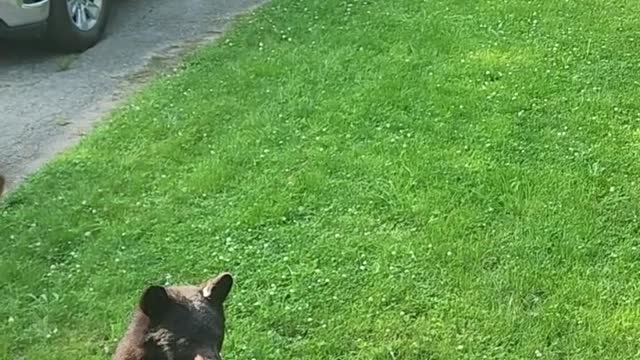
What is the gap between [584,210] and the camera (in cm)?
659

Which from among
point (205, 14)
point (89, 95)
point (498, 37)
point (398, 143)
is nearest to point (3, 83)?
point (89, 95)

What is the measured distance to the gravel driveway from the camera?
761 cm

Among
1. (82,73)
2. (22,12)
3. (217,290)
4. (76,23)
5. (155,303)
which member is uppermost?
(155,303)

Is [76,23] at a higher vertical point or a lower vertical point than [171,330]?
lower

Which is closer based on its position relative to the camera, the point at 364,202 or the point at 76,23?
the point at 364,202

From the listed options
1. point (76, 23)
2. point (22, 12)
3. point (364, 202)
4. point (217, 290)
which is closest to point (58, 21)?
point (76, 23)

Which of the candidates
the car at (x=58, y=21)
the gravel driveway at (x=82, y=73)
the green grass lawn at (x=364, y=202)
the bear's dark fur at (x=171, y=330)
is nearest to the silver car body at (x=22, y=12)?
the car at (x=58, y=21)

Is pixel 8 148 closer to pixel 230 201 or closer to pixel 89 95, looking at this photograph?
pixel 89 95

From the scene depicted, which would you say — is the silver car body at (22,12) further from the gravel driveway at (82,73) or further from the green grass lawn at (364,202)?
the green grass lawn at (364,202)

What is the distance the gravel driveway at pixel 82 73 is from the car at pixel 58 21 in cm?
11

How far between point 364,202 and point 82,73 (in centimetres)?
300

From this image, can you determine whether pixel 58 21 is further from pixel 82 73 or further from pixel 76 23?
pixel 82 73

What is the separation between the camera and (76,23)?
354 inches

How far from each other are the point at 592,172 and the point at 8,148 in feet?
11.7
